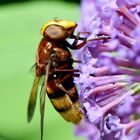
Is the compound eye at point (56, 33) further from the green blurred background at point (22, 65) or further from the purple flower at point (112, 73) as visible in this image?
the green blurred background at point (22, 65)

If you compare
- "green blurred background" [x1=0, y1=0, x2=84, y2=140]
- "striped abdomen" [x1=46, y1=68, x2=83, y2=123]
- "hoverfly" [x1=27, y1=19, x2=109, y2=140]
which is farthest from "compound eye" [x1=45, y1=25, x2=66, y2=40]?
"green blurred background" [x1=0, y1=0, x2=84, y2=140]

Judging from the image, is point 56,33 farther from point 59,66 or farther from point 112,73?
point 112,73

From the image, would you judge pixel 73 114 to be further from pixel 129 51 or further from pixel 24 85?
pixel 24 85

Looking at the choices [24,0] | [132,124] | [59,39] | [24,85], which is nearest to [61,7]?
[24,0]

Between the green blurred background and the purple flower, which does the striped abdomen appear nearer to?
the purple flower

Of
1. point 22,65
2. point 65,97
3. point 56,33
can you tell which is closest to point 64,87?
point 65,97
